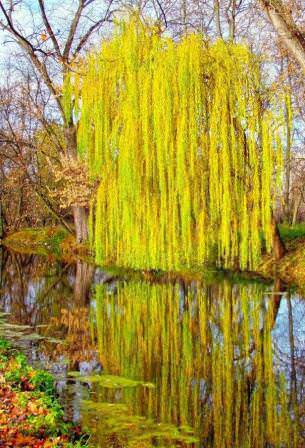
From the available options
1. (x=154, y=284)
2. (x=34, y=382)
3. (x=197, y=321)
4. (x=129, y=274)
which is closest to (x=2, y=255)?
(x=129, y=274)

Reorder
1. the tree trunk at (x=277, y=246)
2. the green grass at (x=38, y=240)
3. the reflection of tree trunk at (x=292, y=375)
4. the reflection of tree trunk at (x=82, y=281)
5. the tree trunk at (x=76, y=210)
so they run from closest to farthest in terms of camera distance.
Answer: the reflection of tree trunk at (x=292, y=375) < the reflection of tree trunk at (x=82, y=281) < the tree trunk at (x=277, y=246) < the tree trunk at (x=76, y=210) < the green grass at (x=38, y=240)

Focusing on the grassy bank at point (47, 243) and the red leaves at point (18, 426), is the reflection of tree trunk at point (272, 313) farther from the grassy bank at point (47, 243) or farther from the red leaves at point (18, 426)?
the grassy bank at point (47, 243)

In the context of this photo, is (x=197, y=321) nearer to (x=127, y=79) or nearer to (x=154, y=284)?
(x=154, y=284)

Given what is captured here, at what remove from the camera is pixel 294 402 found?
242 inches

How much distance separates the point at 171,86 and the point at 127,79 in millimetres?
1161

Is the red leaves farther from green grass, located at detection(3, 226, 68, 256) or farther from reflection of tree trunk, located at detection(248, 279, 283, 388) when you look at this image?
green grass, located at detection(3, 226, 68, 256)

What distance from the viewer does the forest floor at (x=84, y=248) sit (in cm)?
1520

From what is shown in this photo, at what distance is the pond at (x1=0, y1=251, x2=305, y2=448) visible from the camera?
558 cm

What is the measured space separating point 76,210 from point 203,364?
1533cm

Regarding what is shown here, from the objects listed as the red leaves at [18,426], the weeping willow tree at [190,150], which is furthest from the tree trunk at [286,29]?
the red leaves at [18,426]

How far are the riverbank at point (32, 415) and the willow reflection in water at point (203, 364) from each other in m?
0.40

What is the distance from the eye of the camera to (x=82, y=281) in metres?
16.4

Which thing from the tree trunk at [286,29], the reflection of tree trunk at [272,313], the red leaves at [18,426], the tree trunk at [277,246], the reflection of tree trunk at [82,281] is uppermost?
the tree trunk at [286,29]

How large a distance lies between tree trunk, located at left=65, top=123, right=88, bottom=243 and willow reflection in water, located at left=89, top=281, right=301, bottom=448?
952 centimetres
